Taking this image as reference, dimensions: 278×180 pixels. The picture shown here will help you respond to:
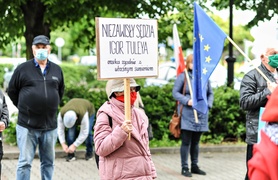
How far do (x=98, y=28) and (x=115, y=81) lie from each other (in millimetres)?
475

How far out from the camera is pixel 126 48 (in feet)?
18.9

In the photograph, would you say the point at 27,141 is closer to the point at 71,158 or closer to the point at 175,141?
the point at 71,158

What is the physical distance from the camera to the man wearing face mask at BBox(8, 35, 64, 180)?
7.54 m

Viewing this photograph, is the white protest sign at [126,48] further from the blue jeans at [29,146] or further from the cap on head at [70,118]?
the cap on head at [70,118]

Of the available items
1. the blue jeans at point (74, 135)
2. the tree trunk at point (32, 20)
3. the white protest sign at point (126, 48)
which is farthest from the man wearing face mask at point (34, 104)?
the tree trunk at point (32, 20)

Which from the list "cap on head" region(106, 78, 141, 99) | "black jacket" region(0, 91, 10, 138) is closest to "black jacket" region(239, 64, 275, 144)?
"cap on head" region(106, 78, 141, 99)

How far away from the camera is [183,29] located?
12.6 meters

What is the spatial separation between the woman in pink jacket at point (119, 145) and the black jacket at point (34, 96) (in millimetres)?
2125

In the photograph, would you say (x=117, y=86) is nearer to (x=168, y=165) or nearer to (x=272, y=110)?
(x=272, y=110)

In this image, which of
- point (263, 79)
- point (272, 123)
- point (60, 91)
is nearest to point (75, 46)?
point (60, 91)

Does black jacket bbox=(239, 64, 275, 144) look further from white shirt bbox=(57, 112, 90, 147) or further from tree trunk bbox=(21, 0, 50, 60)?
tree trunk bbox=(21, 0, 50, 60)

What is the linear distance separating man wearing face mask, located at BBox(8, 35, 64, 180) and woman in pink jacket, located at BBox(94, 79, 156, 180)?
7.00 ft

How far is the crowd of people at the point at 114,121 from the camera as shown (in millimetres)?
5309

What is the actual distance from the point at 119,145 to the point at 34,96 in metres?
2.45
